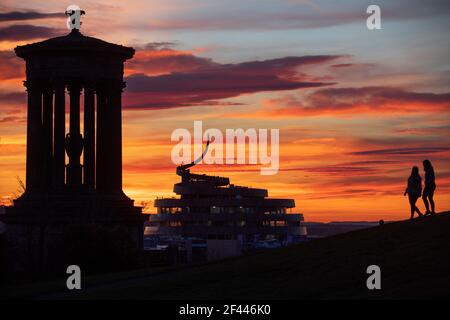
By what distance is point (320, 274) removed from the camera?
48250 millimetres

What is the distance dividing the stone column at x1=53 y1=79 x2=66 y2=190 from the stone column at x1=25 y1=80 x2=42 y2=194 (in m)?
1.82

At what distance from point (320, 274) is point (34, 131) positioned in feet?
209

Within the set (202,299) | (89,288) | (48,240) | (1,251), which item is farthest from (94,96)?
(202,299)

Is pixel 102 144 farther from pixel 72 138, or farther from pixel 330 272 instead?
pixel 330 272

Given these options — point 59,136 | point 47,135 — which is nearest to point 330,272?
point 59,136

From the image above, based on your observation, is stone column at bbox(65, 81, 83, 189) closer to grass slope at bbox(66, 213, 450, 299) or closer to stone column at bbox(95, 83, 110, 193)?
stone column at bbox(95, 83, 110, 193)

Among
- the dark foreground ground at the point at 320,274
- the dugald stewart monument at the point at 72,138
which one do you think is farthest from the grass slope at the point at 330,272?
the dugald stewart monument at the point at 72,138

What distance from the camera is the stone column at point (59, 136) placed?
106 m

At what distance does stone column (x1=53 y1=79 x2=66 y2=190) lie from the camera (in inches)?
4156

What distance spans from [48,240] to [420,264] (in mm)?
59421

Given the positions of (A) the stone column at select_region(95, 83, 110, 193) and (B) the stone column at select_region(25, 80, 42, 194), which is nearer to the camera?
(A) the stone column at select_region(95, 83, 110, 193)

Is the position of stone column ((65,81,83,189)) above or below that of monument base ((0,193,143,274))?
above

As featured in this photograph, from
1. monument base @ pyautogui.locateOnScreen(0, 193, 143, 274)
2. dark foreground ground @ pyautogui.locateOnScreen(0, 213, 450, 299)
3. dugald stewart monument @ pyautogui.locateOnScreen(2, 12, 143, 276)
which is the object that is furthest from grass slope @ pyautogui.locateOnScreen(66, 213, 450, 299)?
dugald stewart monument @ pyautogui.locateOnScreen(2, 12, 143, 276)

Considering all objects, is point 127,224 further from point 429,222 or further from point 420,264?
point 420,264
